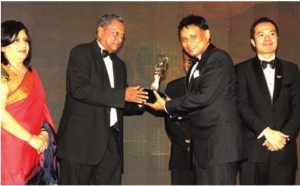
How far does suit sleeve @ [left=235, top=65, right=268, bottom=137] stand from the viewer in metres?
3.50

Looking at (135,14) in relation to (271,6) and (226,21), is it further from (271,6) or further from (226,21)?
(271,6)

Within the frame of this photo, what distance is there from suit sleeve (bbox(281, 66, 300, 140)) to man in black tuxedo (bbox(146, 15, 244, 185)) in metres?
0.58

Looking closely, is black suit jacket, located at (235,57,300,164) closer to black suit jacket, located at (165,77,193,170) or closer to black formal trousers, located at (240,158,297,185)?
black formal trousers, located at (240,158,297,185)

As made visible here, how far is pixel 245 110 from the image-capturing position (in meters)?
3.55

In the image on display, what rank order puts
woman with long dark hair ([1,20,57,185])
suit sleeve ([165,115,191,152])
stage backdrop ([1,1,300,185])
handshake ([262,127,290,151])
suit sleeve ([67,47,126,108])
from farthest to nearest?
stage backdrop ([1,1,300,185]) → suit sleeve ([165,115,191,152]) → handshake ([262,127,290,151]) → suit sleeve ([67,47,126,108]) → woman with long dark hair ([1,20,57,185])

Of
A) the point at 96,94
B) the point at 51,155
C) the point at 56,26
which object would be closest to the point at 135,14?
the point at 56,26

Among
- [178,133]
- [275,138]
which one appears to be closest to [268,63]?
[275,138]

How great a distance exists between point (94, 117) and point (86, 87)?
0.23m

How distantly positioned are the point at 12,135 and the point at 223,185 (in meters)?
1.46

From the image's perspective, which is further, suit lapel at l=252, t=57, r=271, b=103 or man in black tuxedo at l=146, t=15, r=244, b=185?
suit lapel at l=252, t=57, r=271, b=103

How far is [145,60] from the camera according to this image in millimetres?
4527

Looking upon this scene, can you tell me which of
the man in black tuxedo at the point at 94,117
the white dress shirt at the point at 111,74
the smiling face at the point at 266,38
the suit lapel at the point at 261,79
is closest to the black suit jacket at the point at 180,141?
the man in black tuxedo at the point at 94,117

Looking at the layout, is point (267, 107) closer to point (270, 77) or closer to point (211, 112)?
point (270, 77)

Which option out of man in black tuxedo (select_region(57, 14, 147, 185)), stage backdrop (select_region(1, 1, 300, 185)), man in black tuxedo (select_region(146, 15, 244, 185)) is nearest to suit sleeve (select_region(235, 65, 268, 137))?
man in black tuxedo (select_region(146, 15, 244, 185))
